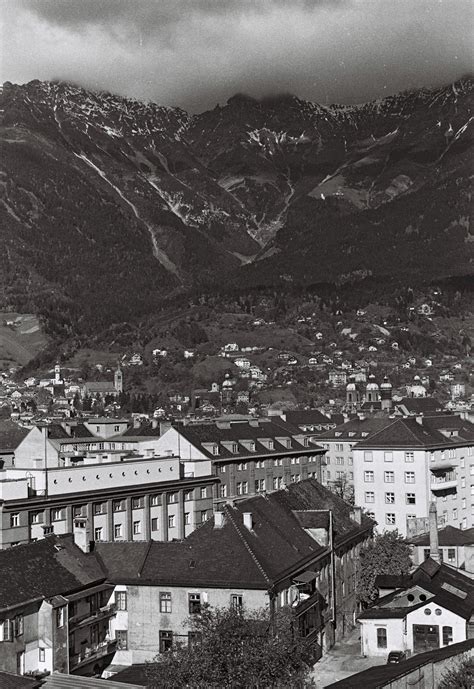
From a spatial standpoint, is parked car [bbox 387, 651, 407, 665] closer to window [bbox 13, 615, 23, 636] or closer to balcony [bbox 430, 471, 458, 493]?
window [bbox 13, 615, 23, 636]

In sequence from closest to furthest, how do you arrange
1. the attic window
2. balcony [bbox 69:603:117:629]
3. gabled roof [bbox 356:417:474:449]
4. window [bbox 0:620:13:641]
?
window [bbox 0:620:13:641]
balcony [bbox 69:603:117:629]
the attic window
gabled roof [bbox 356:417:474:449]

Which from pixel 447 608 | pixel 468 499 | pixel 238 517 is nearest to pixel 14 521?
pixel 238 517

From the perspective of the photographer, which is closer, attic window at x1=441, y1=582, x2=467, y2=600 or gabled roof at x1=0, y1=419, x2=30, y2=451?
attic window at x1=441, y1=582, x2=467, y2=600

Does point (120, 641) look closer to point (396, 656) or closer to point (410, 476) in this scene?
point (396, 656)

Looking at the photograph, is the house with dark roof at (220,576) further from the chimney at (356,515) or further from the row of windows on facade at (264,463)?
the row of windows on facade at (264,463)

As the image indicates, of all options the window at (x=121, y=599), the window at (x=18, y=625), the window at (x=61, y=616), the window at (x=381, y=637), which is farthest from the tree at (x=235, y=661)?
the window at (x=381, y=637)

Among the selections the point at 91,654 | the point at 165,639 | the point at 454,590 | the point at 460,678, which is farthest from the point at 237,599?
the point at 454,590

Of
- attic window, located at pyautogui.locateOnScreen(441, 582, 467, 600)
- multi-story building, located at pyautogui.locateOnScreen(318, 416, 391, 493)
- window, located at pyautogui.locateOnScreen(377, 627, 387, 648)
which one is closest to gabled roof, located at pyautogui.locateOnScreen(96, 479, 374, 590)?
window, located at pyautogui.locateOnScreen(377, 627, 387, 648)

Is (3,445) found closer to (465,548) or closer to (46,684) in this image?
(465,548)
